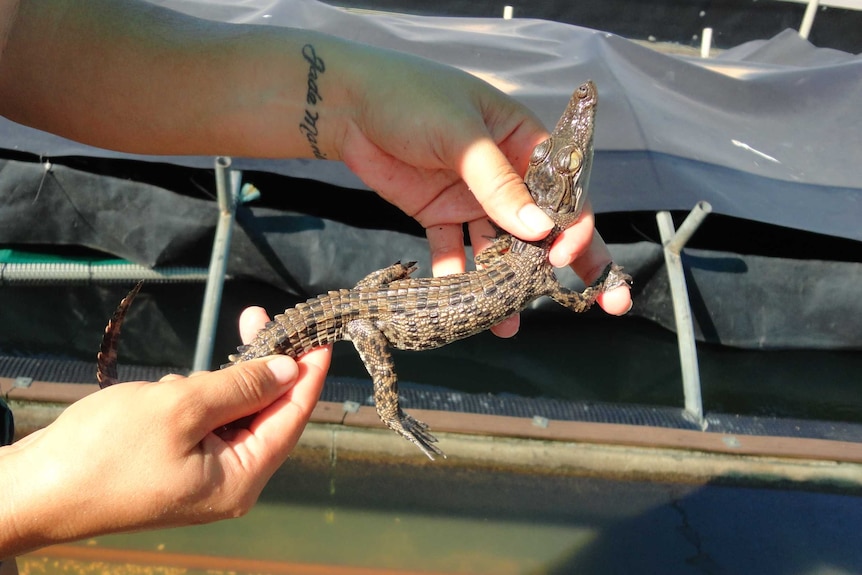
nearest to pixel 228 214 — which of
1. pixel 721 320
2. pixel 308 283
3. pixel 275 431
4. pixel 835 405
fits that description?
pixel 308 283

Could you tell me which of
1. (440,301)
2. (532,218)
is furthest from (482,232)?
(532,218)

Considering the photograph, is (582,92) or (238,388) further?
(582,92)

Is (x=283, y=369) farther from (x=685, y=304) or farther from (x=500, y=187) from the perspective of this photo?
(x=685, y=304)

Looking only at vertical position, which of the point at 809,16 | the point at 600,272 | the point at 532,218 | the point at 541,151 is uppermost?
the point at 809,16

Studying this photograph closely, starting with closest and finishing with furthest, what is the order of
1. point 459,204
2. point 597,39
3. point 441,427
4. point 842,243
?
point 459,204 → point 441,427 → point 842,243 → point 597,39

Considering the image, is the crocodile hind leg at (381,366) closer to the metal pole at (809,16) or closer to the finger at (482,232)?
the finger at (482,232)

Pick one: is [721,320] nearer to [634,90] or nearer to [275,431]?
[634,90]

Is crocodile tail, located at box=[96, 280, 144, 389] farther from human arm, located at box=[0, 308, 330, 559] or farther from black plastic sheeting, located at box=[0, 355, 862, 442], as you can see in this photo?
black plastic sheeting, located at box=[0, 355, 862, 442]
